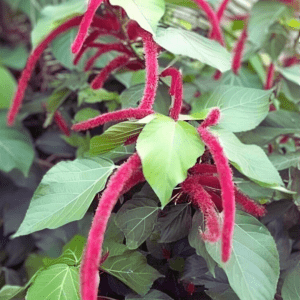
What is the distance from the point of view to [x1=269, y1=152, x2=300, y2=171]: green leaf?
482 mm

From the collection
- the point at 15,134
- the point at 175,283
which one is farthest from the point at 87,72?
the point at 175,283

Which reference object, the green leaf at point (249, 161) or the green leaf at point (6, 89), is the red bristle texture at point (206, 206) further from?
the green leaf at point (6, 89)

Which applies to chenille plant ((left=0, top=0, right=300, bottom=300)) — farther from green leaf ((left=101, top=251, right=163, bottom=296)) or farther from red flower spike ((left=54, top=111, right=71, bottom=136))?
red flower spike ((left=54, top=111, right=71, bottom=136))

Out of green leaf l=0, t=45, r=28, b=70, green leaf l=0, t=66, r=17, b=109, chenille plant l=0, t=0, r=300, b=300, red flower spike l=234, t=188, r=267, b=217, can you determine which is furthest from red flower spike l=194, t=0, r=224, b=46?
green leaf l=0, t=45, r=28, b=70

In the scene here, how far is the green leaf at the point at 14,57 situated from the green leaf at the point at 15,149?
0.27 m

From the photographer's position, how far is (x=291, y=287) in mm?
389

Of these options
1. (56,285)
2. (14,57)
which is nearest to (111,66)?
(56,285)

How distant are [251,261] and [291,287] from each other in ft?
0.26

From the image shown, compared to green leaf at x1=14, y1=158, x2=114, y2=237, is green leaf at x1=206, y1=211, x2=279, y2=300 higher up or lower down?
lower down

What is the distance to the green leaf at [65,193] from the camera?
1.16 ft

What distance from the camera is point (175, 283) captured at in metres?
0.43

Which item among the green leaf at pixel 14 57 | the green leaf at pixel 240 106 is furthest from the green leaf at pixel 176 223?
the green leaf at pixel 14 57

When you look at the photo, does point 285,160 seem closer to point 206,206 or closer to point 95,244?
point 206,206

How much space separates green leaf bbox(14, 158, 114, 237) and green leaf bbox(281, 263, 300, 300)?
0.68 ft
